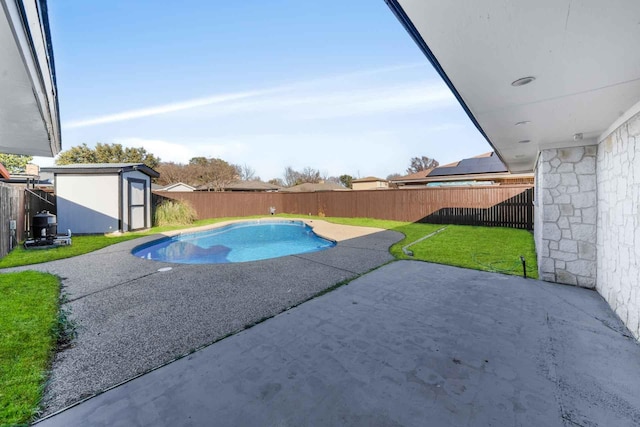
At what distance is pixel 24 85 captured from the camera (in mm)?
2057

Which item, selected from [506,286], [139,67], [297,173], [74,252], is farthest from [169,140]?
[506,286]

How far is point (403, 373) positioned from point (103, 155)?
1498 inches

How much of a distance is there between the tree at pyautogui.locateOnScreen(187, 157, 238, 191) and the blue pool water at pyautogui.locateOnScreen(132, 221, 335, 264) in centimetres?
1995

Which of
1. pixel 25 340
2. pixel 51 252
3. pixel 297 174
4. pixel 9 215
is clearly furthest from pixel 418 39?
pixel 297 174

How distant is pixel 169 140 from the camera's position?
2597 cm

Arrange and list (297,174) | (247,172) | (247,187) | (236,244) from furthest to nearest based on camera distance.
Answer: (297,174) → (247,172) → (247,187) → (236,244)

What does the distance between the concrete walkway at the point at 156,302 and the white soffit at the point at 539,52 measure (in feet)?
10.3

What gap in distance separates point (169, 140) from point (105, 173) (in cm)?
1732

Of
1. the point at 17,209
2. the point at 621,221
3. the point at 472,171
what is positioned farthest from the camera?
the point at 472,171

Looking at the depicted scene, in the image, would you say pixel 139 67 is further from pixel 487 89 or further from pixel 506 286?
pixel 506 286

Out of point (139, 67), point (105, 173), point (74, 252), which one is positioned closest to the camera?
point (74, 252)

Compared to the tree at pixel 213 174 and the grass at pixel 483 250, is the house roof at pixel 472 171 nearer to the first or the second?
the grass at pixel 483 250

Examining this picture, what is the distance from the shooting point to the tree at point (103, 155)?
29141 mm

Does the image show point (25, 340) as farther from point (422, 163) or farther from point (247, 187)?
point (422, 163)
